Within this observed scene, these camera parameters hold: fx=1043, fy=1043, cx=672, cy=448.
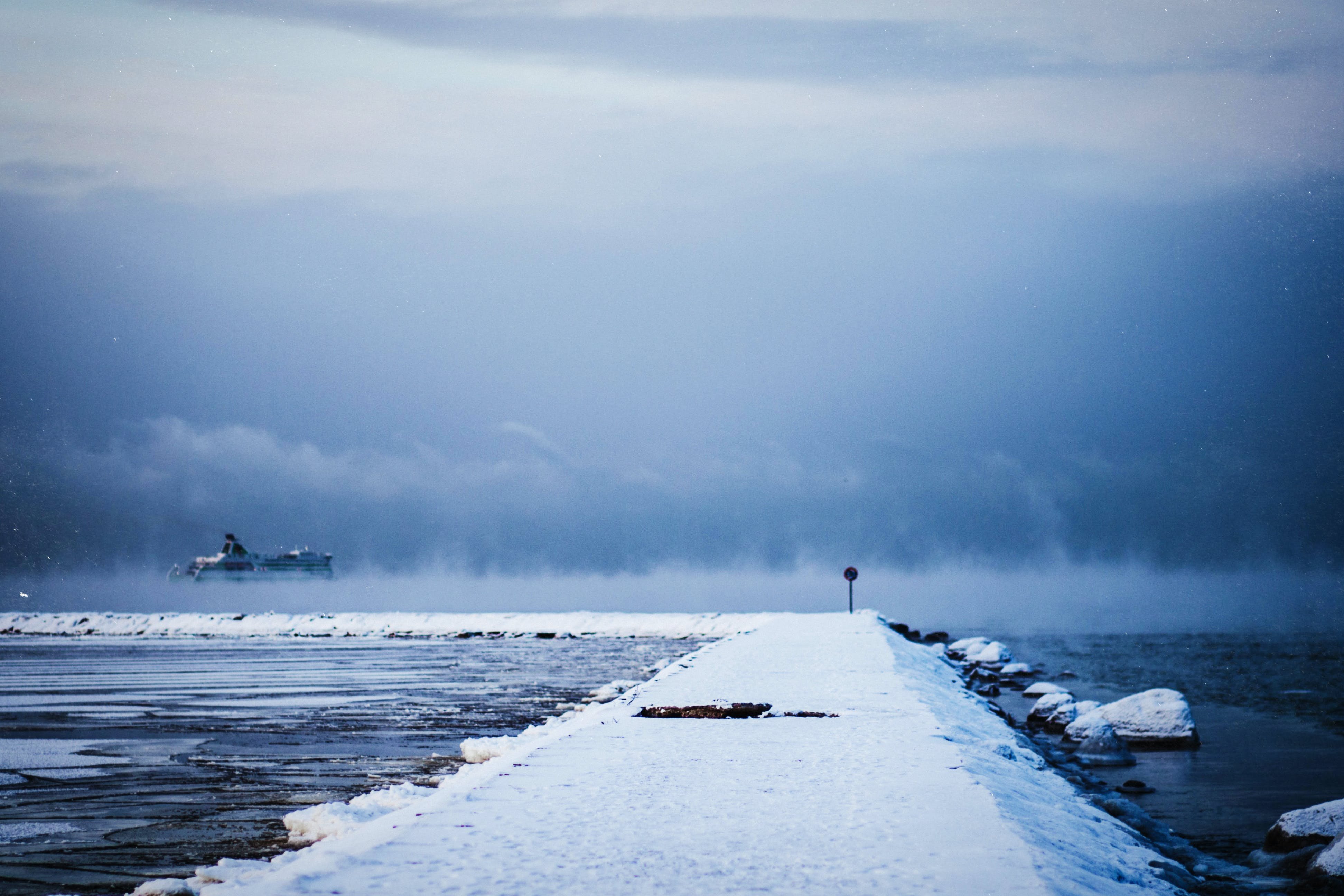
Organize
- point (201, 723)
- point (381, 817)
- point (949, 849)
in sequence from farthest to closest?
point (201, 723) → point (381, 817) → point (949, 849)

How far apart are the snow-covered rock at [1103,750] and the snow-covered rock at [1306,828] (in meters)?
5.50

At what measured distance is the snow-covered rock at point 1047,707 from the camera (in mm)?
19859

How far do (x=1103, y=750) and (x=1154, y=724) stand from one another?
233 cm

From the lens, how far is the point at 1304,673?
111ft

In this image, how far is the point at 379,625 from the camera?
61.1m

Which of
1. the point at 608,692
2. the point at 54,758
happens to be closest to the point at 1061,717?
the point at 608,692

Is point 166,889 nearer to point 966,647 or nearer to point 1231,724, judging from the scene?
point 1231,724

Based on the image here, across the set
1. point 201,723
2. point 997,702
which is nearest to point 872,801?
point 201,723

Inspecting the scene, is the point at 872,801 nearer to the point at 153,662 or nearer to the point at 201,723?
the point at 201,723

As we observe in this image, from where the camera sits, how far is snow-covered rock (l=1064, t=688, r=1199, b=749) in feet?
58.0

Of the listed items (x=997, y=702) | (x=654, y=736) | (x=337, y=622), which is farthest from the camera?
(x=337, y=622)

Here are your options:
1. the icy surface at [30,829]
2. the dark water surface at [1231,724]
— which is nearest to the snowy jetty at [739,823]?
the dark water surface at [1231,724]

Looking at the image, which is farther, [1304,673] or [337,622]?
[337,622]

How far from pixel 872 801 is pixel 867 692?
7872mm
